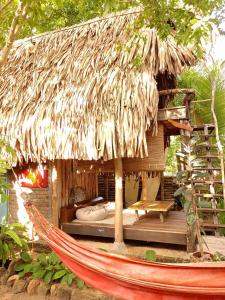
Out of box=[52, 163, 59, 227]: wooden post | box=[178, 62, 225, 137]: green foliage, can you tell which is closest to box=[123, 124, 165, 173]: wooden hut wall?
box=[52, 163, 59, 227]: wooden post

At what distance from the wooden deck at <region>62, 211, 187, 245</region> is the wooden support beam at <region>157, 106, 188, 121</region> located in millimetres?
1460

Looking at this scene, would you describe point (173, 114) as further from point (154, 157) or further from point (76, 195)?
point (76, 195)

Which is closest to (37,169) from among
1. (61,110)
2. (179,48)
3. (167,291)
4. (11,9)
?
(61,110)

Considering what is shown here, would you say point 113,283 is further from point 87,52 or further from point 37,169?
point 87,52

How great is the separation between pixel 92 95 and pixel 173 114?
1.09m

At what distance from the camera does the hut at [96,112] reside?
333cm

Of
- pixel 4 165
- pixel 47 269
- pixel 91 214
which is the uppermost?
pixel 4 165

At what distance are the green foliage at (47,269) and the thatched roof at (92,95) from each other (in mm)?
1251

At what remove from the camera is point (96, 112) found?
11.3 feet

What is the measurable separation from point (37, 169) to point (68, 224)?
1.06 meters

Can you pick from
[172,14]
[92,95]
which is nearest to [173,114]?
[92,95]

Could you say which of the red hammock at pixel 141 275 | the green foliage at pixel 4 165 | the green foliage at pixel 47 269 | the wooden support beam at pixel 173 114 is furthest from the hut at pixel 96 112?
the red hammock at pixel 141 275

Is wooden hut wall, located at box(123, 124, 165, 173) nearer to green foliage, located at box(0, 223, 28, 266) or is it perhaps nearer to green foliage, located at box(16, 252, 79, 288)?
green foliage, located at box(16, 252, 79, 288)

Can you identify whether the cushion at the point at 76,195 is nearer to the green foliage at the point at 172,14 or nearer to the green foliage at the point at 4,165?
the green foliage at the point at 4,165
